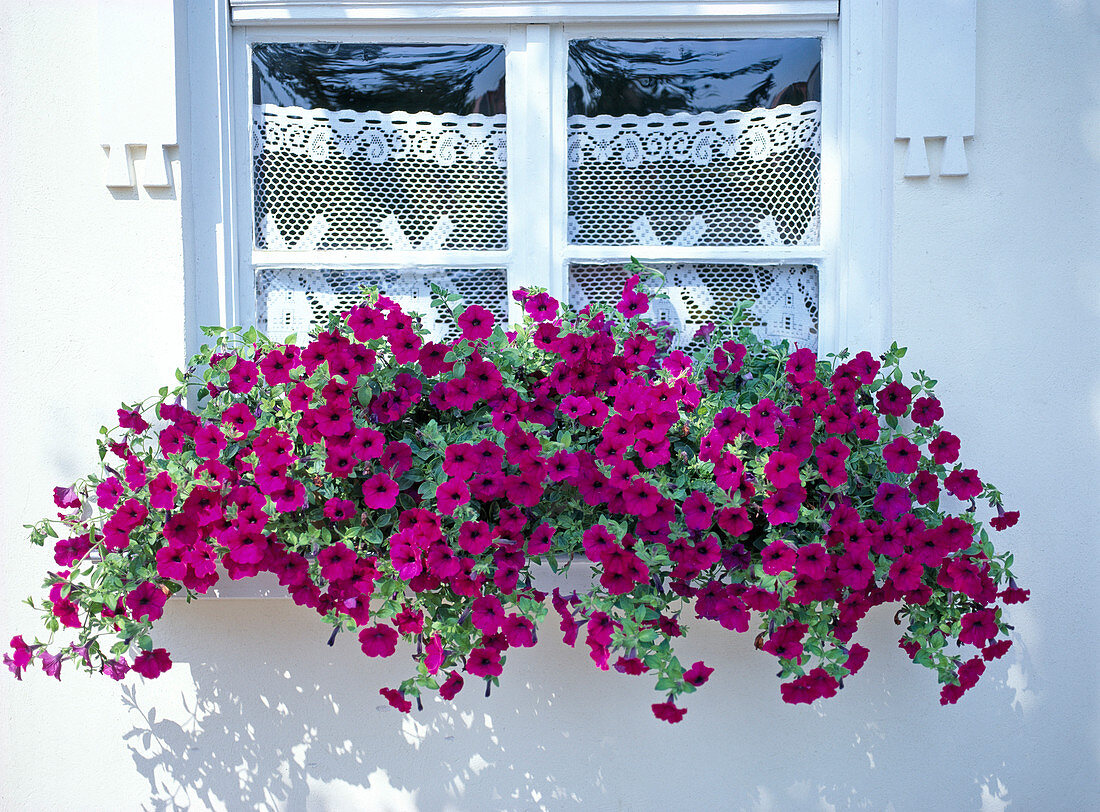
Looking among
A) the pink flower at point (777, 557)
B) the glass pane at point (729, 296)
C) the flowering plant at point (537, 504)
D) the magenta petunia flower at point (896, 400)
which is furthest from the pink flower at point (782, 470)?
the glass pane at point (729, 296)

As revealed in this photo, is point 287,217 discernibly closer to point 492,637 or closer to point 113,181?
point 113,181

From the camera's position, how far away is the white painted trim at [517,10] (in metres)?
2.02

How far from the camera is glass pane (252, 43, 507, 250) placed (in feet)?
6.90

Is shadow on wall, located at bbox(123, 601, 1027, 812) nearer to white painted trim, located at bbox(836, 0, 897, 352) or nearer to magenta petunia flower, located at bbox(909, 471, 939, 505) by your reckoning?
magenta petunia flower, located at bbox(909, 471, 939, 505)

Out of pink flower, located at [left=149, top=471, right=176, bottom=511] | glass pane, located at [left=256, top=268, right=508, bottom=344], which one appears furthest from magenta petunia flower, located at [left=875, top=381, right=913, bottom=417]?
pink flower, located at [left=149, top=471, right=176, bottom=511]

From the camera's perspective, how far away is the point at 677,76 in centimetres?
211

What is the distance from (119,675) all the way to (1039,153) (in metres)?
2.40

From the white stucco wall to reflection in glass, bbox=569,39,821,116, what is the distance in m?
0.45

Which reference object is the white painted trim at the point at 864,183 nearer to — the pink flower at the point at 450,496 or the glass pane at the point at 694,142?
the glass pane at the point at 694,142

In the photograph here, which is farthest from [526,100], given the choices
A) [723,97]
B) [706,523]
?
[706,523]

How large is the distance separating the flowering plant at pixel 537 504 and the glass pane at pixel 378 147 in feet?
1.29

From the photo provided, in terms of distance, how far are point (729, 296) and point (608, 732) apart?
113 centimetres

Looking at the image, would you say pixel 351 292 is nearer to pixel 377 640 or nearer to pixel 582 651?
Result: pixel 377 640

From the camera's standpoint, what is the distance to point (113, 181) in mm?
1933
